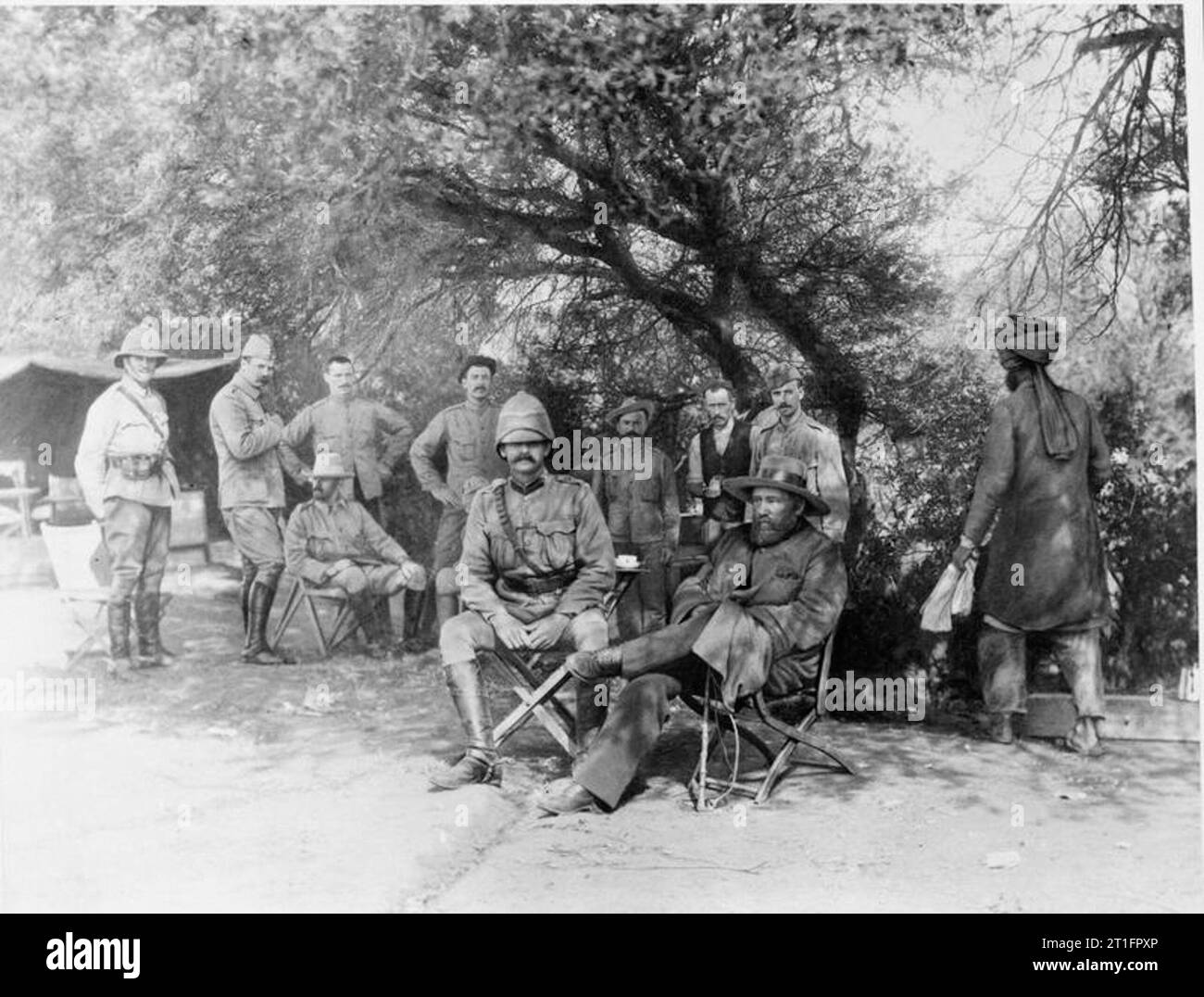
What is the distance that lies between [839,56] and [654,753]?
10.8 feet

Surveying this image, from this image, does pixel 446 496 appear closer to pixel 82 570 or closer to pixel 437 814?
pixel 437 814

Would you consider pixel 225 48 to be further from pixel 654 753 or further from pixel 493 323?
pixel 654 753

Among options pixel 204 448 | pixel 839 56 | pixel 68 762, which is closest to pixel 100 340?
pixel 204 448

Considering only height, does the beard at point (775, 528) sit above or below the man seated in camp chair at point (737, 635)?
above

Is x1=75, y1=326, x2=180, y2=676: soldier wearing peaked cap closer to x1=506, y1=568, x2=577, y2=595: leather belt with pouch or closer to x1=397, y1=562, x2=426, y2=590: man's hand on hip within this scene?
x1=397, y1=562, x2=426, y2=590: man's hand on hip

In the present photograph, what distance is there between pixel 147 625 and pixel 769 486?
299cm

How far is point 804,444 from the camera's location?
22.0ft

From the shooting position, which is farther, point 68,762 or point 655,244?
point 655,244

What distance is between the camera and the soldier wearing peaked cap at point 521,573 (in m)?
6.21

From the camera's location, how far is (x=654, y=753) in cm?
648

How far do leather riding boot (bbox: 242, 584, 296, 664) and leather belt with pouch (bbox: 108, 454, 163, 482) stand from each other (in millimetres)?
740

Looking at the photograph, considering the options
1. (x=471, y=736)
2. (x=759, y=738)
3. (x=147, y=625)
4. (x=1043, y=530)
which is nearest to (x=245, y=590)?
(x=147, y=625)

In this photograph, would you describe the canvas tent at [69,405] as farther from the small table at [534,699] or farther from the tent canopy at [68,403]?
the small table at [534,699]

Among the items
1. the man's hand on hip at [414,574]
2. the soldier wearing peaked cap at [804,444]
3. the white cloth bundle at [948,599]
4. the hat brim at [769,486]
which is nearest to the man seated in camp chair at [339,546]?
the man's hand on hip at [414,574]
